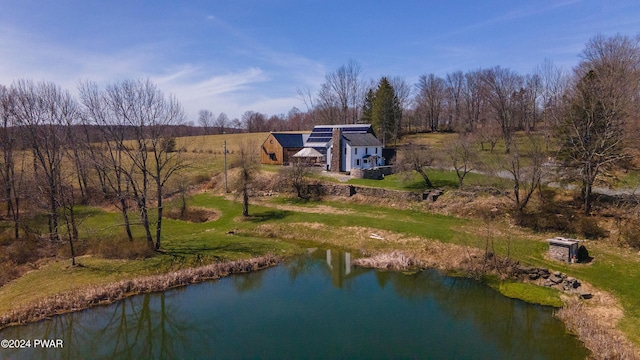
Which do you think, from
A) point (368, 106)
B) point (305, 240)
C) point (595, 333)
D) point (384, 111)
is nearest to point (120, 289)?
point (305, 240)

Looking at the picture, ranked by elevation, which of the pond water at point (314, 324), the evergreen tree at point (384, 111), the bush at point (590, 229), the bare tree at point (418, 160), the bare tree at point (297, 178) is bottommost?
the pond water at point (314, 324)

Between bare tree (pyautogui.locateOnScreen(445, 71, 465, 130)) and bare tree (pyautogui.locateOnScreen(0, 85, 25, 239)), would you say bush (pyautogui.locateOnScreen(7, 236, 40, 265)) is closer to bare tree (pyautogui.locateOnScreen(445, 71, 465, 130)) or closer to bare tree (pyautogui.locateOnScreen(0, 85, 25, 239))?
bare tree (pyautogui.locateOnScreen(0, 85, 25, 239))

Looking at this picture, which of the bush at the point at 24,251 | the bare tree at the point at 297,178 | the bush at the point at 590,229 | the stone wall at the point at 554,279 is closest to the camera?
the stone wall at the point at 554,279

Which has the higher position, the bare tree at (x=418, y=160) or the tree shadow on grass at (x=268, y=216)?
the bare tree at (x=418, y=160)

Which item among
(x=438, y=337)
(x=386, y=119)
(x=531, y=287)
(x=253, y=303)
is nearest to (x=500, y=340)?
(x=438, y=337)

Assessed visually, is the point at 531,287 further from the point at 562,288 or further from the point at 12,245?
the point at 12,245

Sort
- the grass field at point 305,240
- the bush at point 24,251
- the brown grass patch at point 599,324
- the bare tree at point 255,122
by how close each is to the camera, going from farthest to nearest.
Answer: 1. the bare tree at point 255,122
2. the bush at point 24,251
3. the grass field at point 305,240
4. the brown grass patch at point 599,324

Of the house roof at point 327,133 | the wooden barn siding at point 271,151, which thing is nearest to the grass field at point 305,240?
the house roof at point 327,133

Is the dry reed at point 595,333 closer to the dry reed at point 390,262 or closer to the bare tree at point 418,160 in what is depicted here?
the dry reed at point 390,262

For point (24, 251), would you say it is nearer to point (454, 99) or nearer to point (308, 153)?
point (308, 153)
